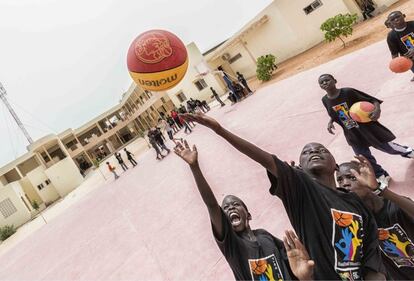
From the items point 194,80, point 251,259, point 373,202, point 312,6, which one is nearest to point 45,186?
point 194,80

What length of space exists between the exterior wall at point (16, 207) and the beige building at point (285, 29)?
2222 cm

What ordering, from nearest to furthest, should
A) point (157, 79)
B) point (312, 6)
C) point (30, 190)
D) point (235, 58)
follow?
point (157, 79) → point (312, 6) → point (235, 58) → point (30, 190)

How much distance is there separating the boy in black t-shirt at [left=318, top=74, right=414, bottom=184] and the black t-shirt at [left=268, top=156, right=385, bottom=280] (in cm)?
213

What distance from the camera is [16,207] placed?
1032 inches

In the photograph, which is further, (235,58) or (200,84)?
(200,84)

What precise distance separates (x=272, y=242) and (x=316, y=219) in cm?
40

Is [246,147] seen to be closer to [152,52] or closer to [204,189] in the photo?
[204,189]

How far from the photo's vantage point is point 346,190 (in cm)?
198

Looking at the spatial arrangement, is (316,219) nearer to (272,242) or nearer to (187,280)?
(272,242)

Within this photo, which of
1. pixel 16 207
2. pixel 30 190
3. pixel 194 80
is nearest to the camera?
pixel 16 207

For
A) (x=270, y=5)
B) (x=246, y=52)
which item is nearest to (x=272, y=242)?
(x=270, y=5)

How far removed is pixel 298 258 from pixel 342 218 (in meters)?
0.42

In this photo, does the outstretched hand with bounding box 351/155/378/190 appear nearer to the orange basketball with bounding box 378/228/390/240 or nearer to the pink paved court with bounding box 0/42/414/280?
the orange basketball with bounding box 378/228/390/240

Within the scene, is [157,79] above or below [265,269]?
above
